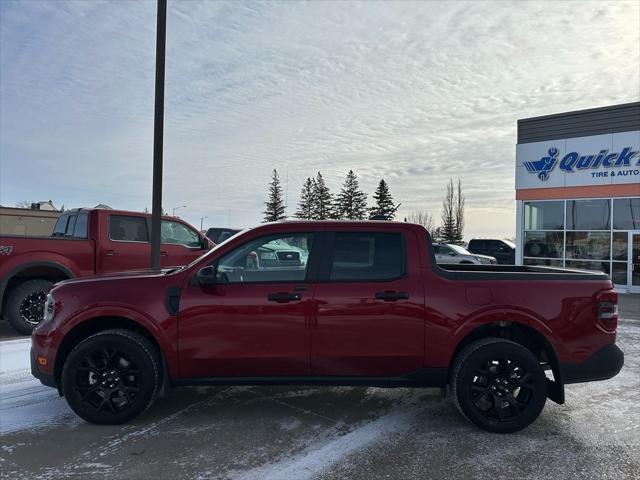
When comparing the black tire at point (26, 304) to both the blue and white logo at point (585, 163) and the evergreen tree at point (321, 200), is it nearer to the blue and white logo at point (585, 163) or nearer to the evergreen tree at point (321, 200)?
the blue and white logo at point (585, 163)

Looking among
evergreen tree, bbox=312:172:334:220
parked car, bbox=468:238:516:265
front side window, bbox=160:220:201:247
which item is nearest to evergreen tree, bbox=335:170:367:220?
evergreen tree, bbox=312:172:334:220

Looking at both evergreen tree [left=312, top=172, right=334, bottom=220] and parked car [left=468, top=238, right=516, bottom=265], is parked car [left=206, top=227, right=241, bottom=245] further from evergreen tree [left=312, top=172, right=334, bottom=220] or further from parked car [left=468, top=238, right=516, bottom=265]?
evergreen tree [left=312, top=172, right=334, bottom=220]

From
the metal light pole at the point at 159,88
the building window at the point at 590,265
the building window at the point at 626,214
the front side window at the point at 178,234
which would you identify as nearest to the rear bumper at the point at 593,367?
the metal light pole at the point at 159,88

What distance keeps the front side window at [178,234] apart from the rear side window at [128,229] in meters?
0.37

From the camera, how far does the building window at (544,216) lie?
17.0 m

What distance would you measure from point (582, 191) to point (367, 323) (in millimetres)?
15359

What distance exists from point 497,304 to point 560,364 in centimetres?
74

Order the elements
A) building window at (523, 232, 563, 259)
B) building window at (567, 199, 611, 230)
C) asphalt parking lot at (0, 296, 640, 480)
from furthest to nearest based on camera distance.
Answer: building window at (523, 232, 563, 259)
building window at (567, 199, 611, 230)
asphalt parking lot at (0, 296, 640, 480)

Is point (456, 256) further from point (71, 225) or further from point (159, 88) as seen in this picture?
point (71, 225)

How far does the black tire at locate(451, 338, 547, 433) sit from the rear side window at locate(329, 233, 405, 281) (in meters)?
0.95

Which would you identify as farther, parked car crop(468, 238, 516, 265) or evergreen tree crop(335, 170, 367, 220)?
evergreen tree crop(335, 170, 367, 220)

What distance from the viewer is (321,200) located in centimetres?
6397

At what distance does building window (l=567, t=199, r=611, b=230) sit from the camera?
16.0m

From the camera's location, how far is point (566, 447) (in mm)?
3697
